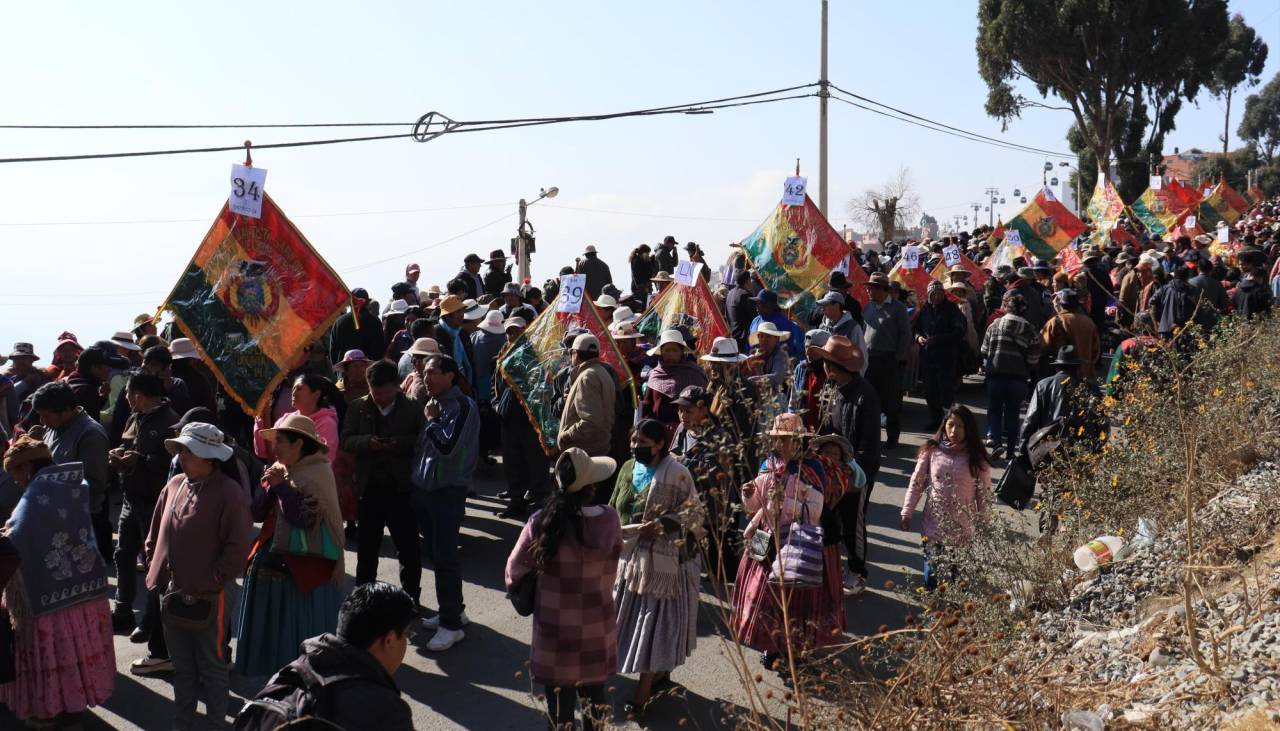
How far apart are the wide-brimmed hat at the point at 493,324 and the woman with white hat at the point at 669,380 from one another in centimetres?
302

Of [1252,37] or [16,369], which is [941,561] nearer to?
[16,369]

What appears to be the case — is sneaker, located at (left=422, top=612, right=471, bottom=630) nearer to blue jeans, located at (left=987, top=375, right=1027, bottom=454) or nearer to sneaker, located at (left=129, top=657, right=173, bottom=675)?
sneaker, located at (left=129, top=657, right=173, bottom=675)

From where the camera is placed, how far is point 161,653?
7527 mm

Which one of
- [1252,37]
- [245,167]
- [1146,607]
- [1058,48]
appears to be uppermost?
[1252,37]

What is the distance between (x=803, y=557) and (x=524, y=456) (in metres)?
4.44

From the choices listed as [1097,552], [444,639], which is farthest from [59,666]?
[1097,552]

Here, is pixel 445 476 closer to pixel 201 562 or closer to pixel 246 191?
pixel 201 562

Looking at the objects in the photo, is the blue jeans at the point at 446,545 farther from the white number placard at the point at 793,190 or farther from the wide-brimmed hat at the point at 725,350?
the white number placard at the point at 793,190

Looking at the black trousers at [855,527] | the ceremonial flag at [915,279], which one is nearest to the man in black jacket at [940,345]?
the ceremonial flag at [915,279]

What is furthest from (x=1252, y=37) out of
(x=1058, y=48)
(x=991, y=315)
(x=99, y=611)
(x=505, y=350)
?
(x=99, y=611)

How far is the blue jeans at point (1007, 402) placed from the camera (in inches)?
482

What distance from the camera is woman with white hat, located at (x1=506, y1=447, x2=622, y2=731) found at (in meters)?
5.83

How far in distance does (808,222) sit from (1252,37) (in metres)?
70.9

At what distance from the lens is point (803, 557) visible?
6812 millimetres
